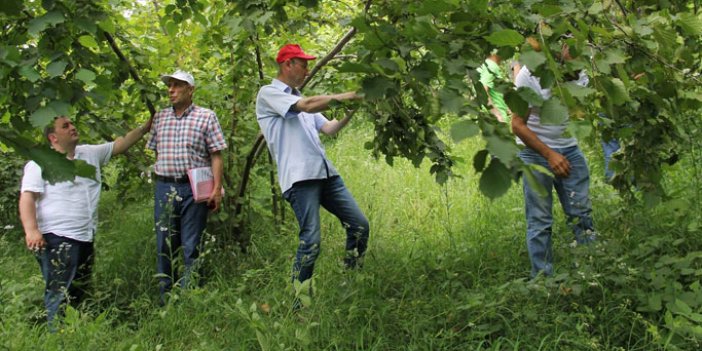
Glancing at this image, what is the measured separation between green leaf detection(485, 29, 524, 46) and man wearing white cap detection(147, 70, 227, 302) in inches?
119

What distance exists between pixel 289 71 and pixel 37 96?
1.89m

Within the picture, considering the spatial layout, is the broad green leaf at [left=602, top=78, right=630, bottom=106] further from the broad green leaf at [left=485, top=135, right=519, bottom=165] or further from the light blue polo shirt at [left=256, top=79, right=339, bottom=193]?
the light blue polo shirt at [left=256, top=79, right=339, bottom=193]

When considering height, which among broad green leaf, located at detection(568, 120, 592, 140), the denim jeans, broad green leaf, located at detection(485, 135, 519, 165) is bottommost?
the denim jeans

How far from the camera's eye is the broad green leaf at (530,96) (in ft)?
6.75

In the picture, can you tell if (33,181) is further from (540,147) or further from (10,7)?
(540,147)

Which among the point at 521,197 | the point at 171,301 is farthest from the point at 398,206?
the point at 171,301

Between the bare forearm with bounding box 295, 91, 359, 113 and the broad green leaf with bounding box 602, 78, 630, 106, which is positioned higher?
the broad green leaf with bounding box 602, 78, 630, 106

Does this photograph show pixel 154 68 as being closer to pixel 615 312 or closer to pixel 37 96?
pixel 37 96

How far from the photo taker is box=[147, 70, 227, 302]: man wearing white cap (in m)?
4.79

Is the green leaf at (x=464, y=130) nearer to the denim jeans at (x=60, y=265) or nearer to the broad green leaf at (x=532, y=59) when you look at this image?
the broad green leaf at (x=532, y=59)

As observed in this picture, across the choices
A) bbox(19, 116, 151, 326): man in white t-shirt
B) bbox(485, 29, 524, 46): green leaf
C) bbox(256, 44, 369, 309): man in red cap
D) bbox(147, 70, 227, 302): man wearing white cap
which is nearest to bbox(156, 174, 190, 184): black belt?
bbox(147, 70, 227, 302): man wearing white cap

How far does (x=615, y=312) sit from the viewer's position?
147 inches

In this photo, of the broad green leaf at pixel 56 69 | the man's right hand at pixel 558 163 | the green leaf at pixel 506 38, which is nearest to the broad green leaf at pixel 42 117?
the broad green leaf at pixel 56 69

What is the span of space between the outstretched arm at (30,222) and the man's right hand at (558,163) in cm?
315
